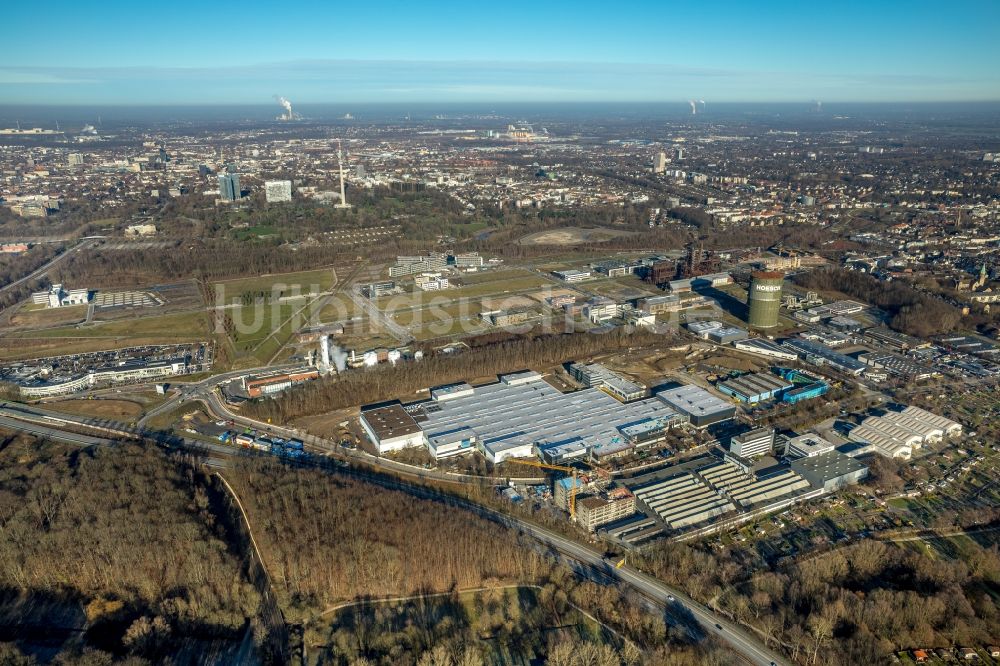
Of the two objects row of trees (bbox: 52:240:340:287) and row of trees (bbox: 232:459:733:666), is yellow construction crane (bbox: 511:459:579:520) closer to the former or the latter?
row of trees (bbox: 232:459:733:666)

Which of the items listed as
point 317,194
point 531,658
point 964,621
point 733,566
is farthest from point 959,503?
point 317,194

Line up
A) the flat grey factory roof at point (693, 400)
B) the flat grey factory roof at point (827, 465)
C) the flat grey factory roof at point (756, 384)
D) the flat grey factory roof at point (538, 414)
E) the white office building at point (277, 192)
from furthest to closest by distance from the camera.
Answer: the white office building at point (277, 192)
the flat grey factory roof at point (756, 384)
the flat grey factory roof at point (693, 400)
the flat grey factory roof at point (538, 414)
the flat grey factory roof at point (827, 465)

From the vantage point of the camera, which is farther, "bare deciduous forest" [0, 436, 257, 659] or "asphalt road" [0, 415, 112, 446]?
"asphalt road" [0, 415, 112, 446]

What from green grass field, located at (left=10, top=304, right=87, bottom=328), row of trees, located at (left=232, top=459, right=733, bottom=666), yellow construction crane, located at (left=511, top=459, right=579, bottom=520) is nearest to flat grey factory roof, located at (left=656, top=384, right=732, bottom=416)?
yellow construction crane, located at (left=511, top=459, right=579, bottom=520)

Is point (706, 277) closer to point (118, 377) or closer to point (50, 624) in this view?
point (118, 377)

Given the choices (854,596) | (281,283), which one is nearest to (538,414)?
(854,596)

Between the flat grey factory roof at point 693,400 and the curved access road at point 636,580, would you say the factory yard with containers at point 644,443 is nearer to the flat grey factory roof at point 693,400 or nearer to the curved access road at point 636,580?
the flat grey factory roof at point 693,400

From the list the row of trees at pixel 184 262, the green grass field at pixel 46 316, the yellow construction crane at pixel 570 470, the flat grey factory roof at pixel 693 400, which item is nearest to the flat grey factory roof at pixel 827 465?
the flat grey factory roof at pixel 693 400
